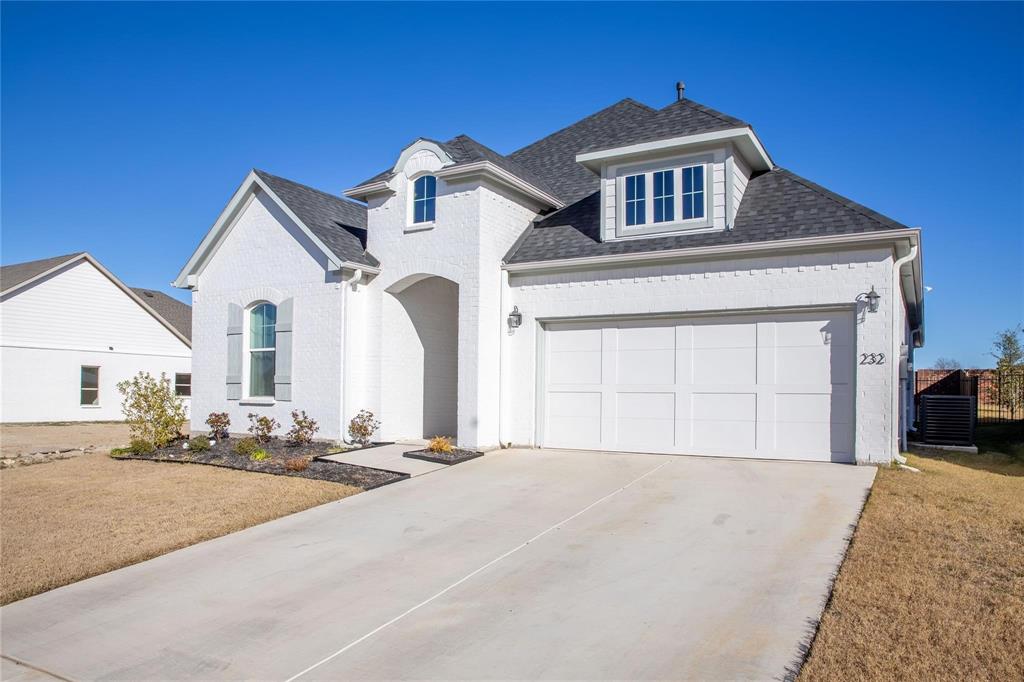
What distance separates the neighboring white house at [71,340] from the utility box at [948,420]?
91.7ft

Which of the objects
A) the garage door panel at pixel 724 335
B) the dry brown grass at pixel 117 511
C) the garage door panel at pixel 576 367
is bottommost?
the dry brown grass at pixel 117 511

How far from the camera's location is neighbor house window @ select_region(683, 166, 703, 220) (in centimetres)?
1266

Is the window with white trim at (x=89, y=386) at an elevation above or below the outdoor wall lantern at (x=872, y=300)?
below

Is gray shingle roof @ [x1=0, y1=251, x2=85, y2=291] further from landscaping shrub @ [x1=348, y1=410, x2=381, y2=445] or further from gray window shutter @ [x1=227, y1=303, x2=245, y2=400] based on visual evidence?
landscaping shrub @ [x1=348, y1=410, x2=381, y2=445]

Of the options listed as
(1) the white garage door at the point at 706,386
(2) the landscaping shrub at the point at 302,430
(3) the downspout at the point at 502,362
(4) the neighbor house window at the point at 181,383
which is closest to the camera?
(1) the white garage door at the point at 706,386

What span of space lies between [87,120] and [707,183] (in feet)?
43.4

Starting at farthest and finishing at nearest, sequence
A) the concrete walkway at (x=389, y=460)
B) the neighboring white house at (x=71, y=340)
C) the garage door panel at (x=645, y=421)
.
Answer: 1. the neighboring white house at (x=71, y=340)
2. the garage door panel at (x=645, y=421)
3. the concrete walkway at (x=389, y=460)

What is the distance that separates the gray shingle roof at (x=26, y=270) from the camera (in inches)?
1016

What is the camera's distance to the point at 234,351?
16109 mm

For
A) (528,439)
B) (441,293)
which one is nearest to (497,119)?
(441,293)

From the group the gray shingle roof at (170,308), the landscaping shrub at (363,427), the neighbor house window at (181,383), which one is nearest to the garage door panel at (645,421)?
the landscaping shrub at (363,427)

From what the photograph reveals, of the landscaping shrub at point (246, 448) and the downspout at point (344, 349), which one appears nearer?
the landscaping shrub at point (246, 448)

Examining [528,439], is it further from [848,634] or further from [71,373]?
[71,373]

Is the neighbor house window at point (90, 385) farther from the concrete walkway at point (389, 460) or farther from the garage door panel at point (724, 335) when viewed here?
the garage door panel at point (724, 335)
